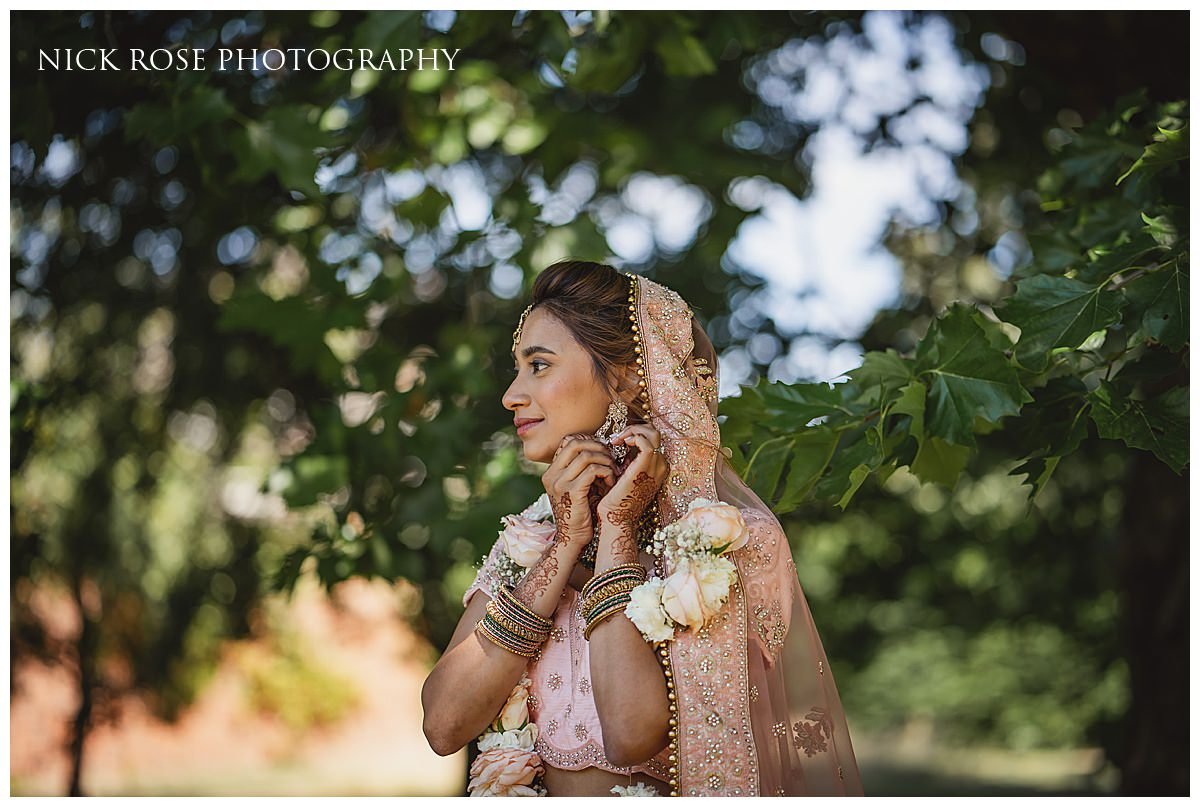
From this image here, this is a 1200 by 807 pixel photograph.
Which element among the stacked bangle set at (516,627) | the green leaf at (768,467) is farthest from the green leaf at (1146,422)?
the stacked bangle set at (516,627)

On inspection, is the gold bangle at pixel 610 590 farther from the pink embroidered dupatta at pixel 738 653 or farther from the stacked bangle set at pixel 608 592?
→ the pink embroidered dupatta at pixel 738 653

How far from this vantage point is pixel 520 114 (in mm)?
5172

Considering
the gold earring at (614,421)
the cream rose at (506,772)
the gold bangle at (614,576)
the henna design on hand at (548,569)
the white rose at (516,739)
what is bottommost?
the cream rose at (506,772)

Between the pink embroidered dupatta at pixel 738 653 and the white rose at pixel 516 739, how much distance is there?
38cm

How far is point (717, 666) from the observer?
243cm

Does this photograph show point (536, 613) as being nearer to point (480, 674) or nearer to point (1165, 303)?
point (480, 674)

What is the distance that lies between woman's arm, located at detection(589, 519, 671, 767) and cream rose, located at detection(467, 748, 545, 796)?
23 cm

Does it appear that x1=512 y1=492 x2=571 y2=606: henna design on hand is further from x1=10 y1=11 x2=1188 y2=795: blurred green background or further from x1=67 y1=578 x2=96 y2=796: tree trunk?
x1=67 y1=578 x2=96 y2=796: tree trunk

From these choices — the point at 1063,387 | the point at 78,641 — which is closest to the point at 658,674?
the point at 1063,387

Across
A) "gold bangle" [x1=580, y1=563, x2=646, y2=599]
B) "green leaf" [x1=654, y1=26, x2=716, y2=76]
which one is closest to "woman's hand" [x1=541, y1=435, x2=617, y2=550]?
"gold bangle" [x1=580, y1=563, x2=646, y2=599]

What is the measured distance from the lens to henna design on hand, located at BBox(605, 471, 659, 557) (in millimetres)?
2504

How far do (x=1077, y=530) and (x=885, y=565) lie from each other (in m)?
1.33

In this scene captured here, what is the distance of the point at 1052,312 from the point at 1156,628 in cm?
317

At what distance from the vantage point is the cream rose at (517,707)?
261 cm
